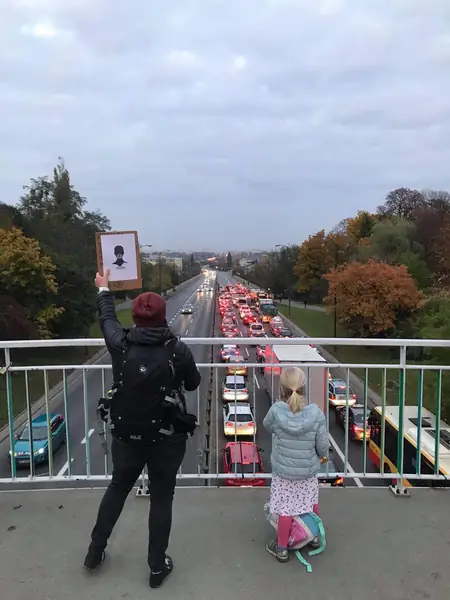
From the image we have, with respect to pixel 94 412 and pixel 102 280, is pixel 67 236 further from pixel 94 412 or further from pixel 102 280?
pixel 102 280

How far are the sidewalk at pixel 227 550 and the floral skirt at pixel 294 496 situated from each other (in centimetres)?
28

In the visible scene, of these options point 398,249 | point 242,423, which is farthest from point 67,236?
point 242,423

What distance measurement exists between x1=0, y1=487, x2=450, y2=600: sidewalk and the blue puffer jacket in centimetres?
55

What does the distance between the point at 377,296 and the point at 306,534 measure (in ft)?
110

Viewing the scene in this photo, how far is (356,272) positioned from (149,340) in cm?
3424

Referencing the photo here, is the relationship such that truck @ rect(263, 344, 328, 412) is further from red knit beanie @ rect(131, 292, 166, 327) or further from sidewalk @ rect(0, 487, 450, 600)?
red knit beanie @ rect(131, 292, 166, 327)

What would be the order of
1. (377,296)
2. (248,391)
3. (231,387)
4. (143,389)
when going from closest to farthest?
(143,389)
(248,391)
(231,387)
(377,296)

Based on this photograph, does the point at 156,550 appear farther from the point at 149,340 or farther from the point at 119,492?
the point at 149,340

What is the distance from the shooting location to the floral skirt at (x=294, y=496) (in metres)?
3.00

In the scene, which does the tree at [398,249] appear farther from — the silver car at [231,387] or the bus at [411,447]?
the bus at [411,447]

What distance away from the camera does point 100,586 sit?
2.67m

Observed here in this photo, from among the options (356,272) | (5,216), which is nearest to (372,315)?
(356,272)

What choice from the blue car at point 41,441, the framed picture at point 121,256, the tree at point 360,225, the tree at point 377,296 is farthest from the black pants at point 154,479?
the tree at point 360,225

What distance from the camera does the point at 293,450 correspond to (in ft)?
9.72
